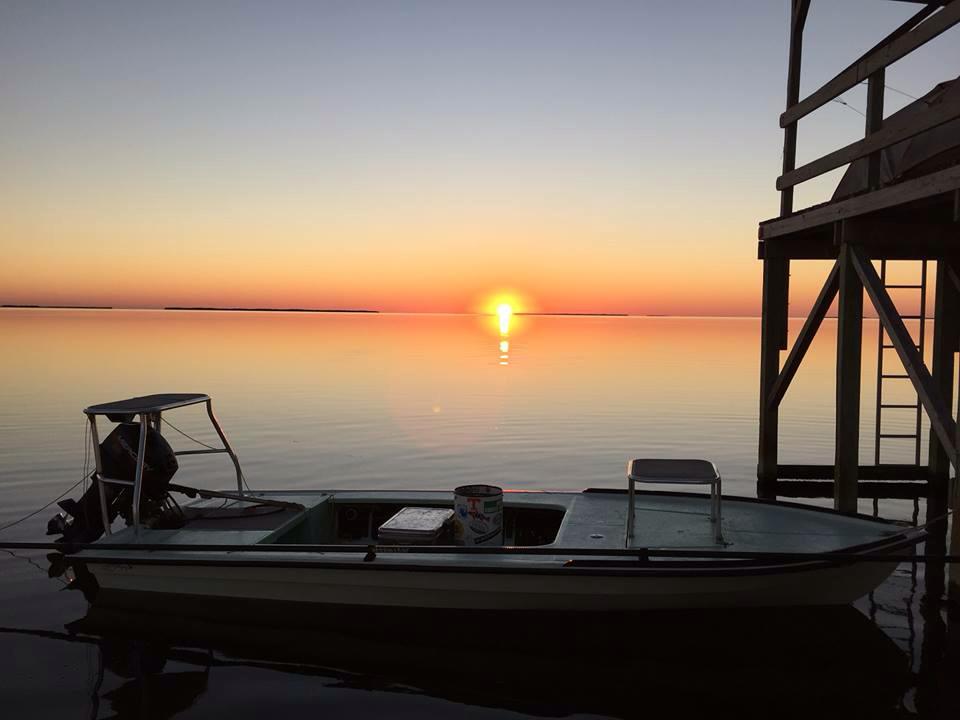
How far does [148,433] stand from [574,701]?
5.44 metres

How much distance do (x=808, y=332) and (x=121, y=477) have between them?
9.59 metres

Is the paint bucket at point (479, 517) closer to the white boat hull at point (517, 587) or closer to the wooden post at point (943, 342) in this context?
the white boat hull at point (517, 587)

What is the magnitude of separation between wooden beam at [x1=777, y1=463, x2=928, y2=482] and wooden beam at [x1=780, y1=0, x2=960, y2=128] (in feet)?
21.0

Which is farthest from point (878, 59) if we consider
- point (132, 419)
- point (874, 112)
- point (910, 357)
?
point (132, 419)

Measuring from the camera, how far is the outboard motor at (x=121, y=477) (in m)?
8.31

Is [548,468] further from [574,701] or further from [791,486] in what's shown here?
[574,701]

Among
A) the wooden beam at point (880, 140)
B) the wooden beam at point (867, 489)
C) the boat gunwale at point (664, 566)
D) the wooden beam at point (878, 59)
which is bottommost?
the wooden beam at point (867, 489)

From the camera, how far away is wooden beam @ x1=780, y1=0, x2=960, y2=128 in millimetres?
7193

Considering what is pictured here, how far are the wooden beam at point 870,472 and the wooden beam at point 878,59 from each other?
639cm

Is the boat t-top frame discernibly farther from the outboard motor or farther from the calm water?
the calm water

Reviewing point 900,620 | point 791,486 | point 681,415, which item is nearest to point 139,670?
point 900,620

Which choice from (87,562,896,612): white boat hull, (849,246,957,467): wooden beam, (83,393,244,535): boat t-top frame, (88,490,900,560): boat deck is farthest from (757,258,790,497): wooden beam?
(83,393,244,535): boat t-top frame

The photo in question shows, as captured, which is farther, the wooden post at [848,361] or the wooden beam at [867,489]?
the wooden beam at [867,489]

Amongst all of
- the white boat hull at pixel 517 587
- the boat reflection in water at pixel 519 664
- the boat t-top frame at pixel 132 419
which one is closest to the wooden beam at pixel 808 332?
the white boat hull at pixel 517 587
